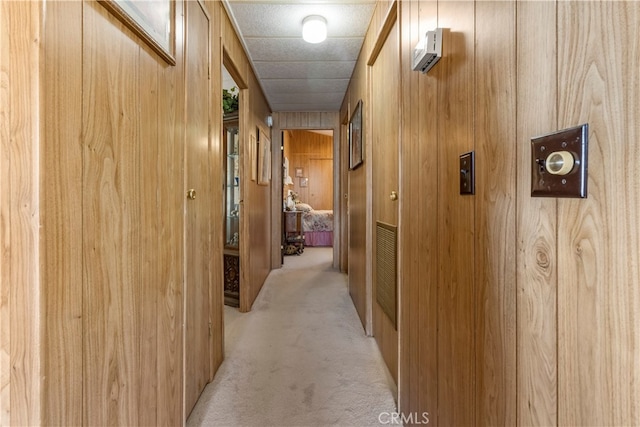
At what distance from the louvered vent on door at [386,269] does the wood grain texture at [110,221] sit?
1243mm

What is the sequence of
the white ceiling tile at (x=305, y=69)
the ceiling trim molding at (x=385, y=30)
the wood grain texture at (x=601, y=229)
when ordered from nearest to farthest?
the wood grain texture at (x=601, y=229), the ceiling trim molding at (x=385, y=30), the white ceiling tile at (x=305, y=69)

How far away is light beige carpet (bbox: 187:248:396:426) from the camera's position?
60.9 inches

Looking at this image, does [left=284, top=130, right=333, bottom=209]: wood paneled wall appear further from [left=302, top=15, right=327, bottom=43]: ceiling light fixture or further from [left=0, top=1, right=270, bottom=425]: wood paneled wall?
[left=0, top=1, right=270, bottom=425]: wood paneled wall

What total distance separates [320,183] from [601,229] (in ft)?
28.0

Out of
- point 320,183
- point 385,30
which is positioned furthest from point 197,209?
point 320,183

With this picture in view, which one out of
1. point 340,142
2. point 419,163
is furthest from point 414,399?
point 340,142

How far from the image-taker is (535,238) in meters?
0.63

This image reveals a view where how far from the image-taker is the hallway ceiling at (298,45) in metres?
2.10

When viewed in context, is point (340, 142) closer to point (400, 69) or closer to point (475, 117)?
point (400, 69)

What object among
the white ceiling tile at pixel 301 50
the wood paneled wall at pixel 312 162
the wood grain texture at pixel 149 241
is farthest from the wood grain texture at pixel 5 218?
the wood paneled wall at pixel 312 162

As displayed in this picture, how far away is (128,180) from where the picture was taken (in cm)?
96

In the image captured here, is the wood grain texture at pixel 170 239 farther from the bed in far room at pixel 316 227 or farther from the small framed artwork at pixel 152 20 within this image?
the bed in far room at pixel 316 227

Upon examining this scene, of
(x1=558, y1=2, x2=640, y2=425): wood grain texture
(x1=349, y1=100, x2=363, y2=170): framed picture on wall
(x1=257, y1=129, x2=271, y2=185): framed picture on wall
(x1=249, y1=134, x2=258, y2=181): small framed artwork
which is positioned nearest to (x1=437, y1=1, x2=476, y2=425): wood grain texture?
(x1=558, y1=2, x2=640, y2=425): wood grain texture

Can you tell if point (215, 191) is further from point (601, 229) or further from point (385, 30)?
point (601, 229)
